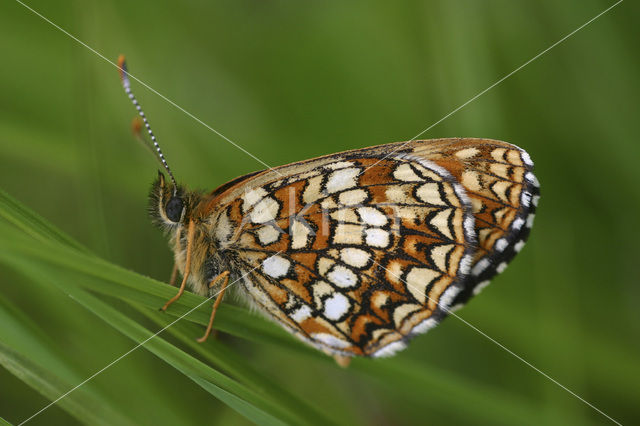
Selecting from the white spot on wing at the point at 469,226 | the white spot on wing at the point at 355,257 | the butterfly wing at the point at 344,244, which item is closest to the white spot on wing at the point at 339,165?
the butterfly wing at the point at 344,244

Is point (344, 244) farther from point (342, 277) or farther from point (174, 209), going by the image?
point (174, 209)

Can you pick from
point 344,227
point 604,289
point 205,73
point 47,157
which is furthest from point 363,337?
point 205,73

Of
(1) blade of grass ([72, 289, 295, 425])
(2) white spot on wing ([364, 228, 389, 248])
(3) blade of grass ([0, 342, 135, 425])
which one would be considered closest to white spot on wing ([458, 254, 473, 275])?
(2) white spot on wing ([364, 228, 389, 248])

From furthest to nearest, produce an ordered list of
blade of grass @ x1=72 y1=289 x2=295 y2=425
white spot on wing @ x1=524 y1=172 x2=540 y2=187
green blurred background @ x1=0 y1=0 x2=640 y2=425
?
1. green blurred background @ x1=0 y1=0 x2=640 y2=425
2. white spot on wing @ x1=524 y1=172 x2=540 y2=187
3. blade of grass @ x1=72 y1=289 x2=295 y2=425

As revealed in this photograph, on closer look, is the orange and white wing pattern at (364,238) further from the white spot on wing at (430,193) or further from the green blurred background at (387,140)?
the green blurred background at (387,140)

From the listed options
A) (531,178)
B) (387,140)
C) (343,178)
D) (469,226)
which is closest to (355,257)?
(343,178)

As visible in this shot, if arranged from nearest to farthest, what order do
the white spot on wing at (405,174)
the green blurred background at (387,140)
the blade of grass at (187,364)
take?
the blade of grass at (187,364) → the white spot on wing at (405,174) → the green blurred background at (387,140)

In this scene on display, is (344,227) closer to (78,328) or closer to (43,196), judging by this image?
(78,328)

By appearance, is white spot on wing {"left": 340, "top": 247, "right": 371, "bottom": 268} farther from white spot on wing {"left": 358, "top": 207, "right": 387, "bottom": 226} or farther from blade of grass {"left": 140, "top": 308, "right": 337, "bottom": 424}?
blade of grass {"left": 140, "top": 308, "right": 337, "bottom": 424}
